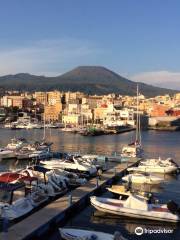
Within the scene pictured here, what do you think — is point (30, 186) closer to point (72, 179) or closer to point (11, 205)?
point (11, 205)

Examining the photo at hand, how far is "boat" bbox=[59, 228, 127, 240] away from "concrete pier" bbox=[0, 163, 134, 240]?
0.80 m

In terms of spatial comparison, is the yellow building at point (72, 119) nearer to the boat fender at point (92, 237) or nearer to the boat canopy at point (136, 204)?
the boat canopy at point (136, 204)

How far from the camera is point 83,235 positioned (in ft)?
39.8

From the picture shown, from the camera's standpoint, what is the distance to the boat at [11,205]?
13844 mm

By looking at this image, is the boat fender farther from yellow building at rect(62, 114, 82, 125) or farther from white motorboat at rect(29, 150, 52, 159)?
yellow building at rect(62, 114, 82, 125)

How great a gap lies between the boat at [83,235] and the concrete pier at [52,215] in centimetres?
80

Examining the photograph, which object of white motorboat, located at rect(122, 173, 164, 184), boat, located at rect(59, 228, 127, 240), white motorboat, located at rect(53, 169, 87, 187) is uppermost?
white motorboat, located at rect(53, 169, 87, 187)

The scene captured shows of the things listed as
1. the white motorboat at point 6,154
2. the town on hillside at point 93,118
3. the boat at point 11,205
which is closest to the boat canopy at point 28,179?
the boat at point 11,205

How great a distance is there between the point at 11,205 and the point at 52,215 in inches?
53.4

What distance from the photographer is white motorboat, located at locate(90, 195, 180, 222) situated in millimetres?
14625

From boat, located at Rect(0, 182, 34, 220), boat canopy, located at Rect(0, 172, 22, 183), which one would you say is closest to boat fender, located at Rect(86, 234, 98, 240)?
boat, located at Rect(0, 182, 34, 220)

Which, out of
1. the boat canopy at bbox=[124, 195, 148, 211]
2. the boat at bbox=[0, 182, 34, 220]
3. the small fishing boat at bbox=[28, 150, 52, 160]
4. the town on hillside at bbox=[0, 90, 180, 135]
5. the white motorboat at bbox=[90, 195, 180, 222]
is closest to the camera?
the boat at bbox=[0, 182, 34, 220]

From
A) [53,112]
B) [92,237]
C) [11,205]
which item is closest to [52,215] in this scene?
[11,205]

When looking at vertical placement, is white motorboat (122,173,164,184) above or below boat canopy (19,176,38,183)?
below
